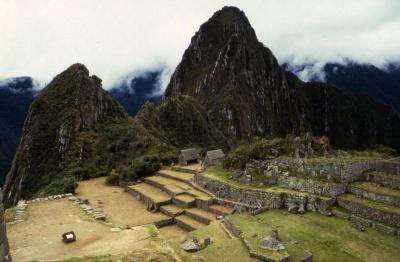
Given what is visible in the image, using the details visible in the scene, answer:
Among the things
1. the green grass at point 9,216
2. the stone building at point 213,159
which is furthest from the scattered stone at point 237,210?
the green grass at point 9,216

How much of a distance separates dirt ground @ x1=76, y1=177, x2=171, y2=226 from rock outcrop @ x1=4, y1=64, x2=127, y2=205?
→ 9.10m

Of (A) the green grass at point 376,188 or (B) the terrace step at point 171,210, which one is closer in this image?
(A) the green grass at point 376,188

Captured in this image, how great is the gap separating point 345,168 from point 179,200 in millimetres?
9314

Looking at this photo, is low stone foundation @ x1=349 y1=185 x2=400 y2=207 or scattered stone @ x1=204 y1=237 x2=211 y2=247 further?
low stone foundation @ x1=349 y1=185 x2=400 y2=207

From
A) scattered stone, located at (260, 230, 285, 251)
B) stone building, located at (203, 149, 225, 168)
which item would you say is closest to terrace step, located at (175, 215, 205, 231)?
scattered stone, located at (260, 230, 285, 251)

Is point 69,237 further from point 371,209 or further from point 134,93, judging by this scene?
point 134,93

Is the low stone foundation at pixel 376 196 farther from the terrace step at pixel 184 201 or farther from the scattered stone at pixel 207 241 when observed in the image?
the terrace step at pixel 184 201

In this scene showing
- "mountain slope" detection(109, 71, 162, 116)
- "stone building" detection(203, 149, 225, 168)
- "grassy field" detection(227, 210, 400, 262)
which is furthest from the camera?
"mountain slope" detection(109, 71, 162, 116)

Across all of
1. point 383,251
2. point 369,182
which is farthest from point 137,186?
point 383,251

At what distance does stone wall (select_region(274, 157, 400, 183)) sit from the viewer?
1723cm

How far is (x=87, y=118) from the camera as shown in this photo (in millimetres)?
46938

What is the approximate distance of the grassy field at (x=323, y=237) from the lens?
12359mm

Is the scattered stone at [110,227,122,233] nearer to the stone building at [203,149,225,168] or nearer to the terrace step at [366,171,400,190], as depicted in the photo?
the terrace step at [366,171,400,190]

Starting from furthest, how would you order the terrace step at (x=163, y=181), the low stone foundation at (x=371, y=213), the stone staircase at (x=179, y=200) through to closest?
the terrace step at (x=163, y=181), the stone staircase at (x=179, y=200), the low stone foundation at (x=371, y=213)
